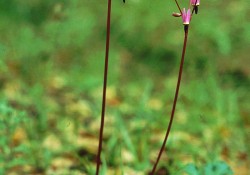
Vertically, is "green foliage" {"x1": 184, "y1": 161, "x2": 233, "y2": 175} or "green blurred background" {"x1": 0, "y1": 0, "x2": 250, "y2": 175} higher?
"green foliage" {"x1": 184, "y1": 161, "x2": 233, "y2": 175}

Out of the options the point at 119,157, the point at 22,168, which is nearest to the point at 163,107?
the point at 119,157

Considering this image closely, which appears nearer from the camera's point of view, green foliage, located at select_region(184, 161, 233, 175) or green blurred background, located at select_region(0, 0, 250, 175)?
green foliage, located at select_region(184, 161, 233, 175)

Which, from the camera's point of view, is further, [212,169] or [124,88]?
[124,88]

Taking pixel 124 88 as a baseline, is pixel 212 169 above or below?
above

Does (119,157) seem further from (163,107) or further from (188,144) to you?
(163,107)

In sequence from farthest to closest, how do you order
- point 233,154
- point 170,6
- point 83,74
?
point 170,6
point 83,74
point 233,154

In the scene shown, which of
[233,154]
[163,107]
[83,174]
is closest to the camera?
[83,174]

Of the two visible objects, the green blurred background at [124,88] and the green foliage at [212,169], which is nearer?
the green foliage at [212,169]

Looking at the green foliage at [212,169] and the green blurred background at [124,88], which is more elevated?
the green foliage at [212,169]
